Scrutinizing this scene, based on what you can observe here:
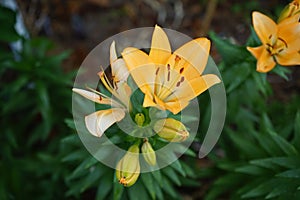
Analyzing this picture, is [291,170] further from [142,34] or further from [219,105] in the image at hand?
[142,34]

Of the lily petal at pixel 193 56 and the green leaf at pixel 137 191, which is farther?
the green leaf at pixel 137 191

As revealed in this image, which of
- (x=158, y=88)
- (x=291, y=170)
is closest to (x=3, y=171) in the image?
(x=158, y=88)

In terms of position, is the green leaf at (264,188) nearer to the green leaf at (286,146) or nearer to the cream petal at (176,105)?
the green leaf at (286,146)

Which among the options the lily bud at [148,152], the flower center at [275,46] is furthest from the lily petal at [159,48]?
the flower center at [275,46]

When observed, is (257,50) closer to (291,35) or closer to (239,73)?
(291,35)

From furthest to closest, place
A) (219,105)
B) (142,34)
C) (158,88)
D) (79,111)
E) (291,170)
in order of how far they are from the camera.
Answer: (142,34) → (219,105) → (79,111) → (291,170) → (158,88)

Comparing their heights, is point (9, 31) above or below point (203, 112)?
above
